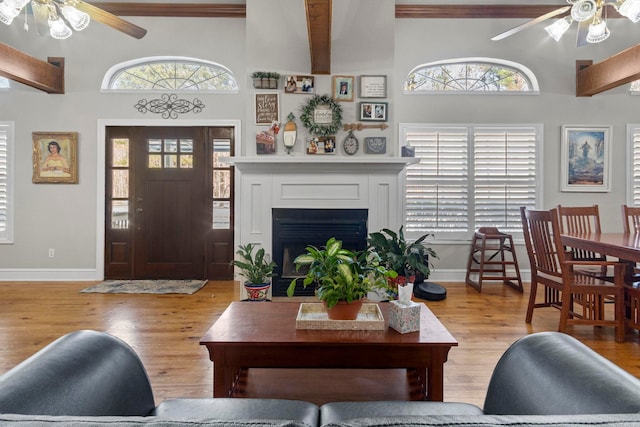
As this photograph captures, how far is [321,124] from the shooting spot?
3.73m

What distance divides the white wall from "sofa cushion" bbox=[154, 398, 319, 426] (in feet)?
13.0

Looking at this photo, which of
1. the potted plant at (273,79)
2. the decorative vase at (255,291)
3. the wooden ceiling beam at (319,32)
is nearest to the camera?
the wooden ceiling beam at (319,32)

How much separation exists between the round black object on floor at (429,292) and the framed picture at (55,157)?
4.52 meters

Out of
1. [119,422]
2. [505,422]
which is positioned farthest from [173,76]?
[505,422]

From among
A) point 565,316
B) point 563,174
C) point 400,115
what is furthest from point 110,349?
point 563,174

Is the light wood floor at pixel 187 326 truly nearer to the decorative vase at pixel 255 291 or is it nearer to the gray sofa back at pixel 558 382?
the decorative vase at pixel 255 291

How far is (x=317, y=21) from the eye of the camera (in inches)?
103

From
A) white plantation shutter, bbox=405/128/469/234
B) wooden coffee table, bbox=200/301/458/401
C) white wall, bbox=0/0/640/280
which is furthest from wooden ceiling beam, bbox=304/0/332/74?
wooden coffee table, bbox=200/301/458/401

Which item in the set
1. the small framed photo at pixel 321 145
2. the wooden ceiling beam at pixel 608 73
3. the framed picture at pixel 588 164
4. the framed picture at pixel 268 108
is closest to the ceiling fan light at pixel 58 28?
the framed picture at pixel 268 108

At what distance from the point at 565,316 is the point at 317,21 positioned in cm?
297

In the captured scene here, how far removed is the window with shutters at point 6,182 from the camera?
182 inches

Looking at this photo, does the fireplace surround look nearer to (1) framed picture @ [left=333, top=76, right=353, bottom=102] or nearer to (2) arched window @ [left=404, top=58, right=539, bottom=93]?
(1) framed picture @ [left=333, top=76, right=353, bottom=102]

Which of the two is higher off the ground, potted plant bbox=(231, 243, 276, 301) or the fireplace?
the fireplace

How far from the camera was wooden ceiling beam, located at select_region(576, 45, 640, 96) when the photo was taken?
3.77 meters
